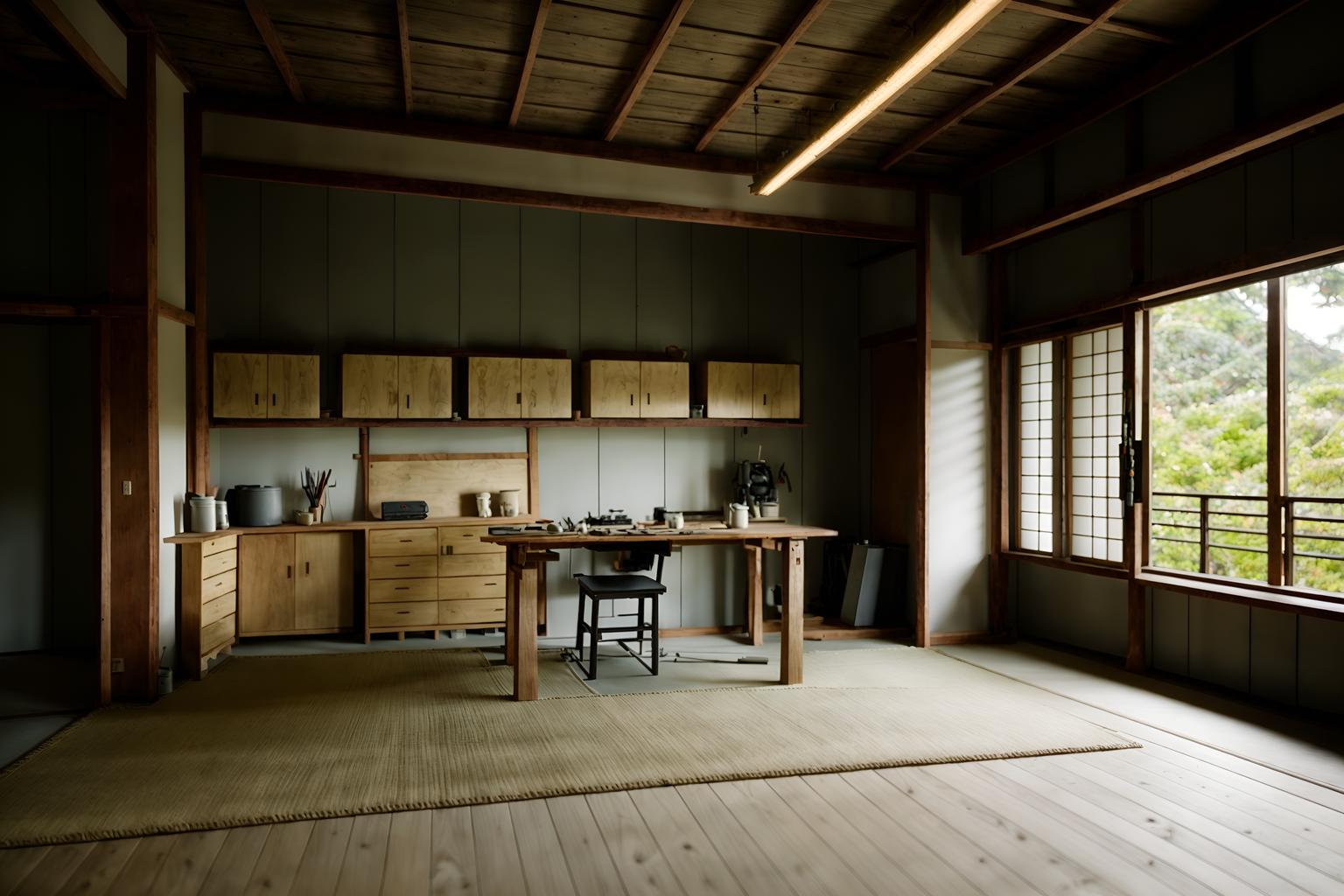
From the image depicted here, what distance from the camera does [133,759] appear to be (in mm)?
3795

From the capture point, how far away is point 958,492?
22.1 feet

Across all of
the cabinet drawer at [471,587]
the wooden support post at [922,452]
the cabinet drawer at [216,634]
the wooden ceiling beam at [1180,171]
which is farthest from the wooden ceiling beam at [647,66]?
the cabinet drawer at [216,634]

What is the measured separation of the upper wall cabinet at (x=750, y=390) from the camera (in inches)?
279

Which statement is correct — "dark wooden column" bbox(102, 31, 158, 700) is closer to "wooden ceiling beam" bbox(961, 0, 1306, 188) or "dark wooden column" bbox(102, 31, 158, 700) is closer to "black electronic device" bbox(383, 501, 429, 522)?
"black electronic device" bbox(383, 501, 429, 522)

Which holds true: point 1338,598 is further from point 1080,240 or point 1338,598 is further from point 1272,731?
point 1080,240

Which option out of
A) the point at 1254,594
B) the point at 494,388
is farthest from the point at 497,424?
the point at 1254,594

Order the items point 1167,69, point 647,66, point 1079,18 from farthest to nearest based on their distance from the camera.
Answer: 1. point 647,66
2. point 1167,69
3. point 1079,18

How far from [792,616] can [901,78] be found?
3.24 m

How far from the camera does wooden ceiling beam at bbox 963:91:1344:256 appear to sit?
4.09 meters

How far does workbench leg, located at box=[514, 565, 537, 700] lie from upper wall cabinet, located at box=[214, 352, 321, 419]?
2.60m

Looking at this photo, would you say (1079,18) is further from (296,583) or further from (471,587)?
(296,583)

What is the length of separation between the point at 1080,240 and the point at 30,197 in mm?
7592

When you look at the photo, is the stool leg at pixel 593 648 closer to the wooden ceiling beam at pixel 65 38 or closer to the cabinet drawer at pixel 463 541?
the cabinet drawer at pixel 463 541

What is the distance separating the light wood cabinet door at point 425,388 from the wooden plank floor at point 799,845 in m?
3.84
